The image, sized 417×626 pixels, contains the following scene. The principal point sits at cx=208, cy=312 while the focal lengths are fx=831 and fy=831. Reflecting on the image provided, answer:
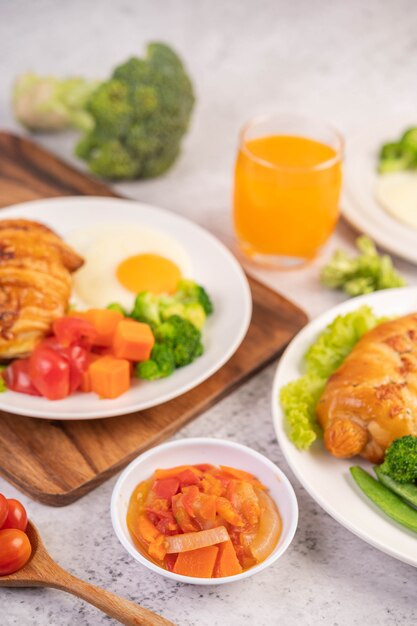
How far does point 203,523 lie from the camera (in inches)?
130

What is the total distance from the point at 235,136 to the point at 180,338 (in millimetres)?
3106

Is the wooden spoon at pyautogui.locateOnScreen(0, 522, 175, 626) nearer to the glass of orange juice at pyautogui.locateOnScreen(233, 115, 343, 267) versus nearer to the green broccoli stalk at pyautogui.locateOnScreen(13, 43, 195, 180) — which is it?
the glass of orange juice at pyautogui.locateOnScreen(233, 115, 343, 267)

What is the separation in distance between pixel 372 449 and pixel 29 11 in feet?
20.1

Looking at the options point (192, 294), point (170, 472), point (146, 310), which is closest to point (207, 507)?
point (170, 472)

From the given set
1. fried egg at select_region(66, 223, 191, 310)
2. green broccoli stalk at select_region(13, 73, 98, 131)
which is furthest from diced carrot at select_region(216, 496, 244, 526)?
green broccoli stalk at select_region(13, 73, 98, 131)

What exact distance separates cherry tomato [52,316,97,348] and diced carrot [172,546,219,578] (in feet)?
4.33

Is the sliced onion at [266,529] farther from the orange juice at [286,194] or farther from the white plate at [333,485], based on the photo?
the orange juice at [286,194]

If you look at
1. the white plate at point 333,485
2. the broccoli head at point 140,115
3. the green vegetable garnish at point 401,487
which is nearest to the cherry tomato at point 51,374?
the white plate at point 333,485

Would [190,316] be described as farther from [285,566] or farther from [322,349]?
[285,566]

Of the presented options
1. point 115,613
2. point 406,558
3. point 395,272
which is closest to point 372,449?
point 406,558

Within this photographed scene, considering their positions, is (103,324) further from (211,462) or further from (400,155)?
(400,155)

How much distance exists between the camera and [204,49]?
8180 millimetres

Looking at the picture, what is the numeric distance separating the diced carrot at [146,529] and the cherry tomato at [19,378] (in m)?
0.97

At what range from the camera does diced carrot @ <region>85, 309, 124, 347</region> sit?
4.23m
